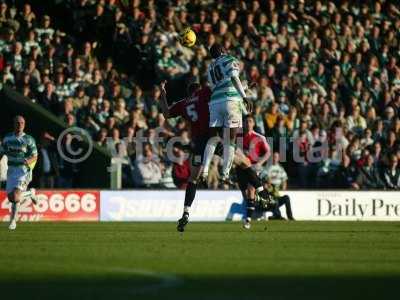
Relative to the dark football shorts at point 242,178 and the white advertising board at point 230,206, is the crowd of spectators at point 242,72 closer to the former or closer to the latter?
the white advertising board at point 230,206

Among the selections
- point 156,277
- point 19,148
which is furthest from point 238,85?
point 156,277

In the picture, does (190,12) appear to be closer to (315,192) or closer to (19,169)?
(315,192)

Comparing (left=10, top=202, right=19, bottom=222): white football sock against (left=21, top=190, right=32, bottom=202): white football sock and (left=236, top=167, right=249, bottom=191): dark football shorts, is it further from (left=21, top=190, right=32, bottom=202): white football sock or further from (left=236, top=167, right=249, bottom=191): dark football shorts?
(left=236, top=167, right=249, bottom=191): dark football shorts

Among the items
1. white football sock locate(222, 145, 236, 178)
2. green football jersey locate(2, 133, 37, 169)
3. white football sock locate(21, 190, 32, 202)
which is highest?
green football jersey locate(2, 133, 37, 169)

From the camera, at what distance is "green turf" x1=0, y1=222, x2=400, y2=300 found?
9.38 m

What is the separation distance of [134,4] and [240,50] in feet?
10.2

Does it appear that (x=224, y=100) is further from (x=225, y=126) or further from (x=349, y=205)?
(x=349, y=205)

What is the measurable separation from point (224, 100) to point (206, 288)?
886 centimetres

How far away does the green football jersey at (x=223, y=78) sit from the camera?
18.0 meters

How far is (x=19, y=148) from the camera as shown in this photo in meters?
20.8

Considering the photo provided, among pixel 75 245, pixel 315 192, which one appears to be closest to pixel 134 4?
pixel 315 192

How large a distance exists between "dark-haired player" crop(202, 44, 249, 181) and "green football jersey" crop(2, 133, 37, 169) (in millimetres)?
4099

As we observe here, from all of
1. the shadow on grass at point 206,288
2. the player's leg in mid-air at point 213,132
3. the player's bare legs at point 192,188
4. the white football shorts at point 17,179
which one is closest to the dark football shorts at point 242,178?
the player's leg in mid-air at point 213,132

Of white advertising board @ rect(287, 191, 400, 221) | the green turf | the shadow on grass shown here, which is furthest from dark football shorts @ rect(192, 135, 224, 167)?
white advertising board @ rect(287, 191, 400, 221)
